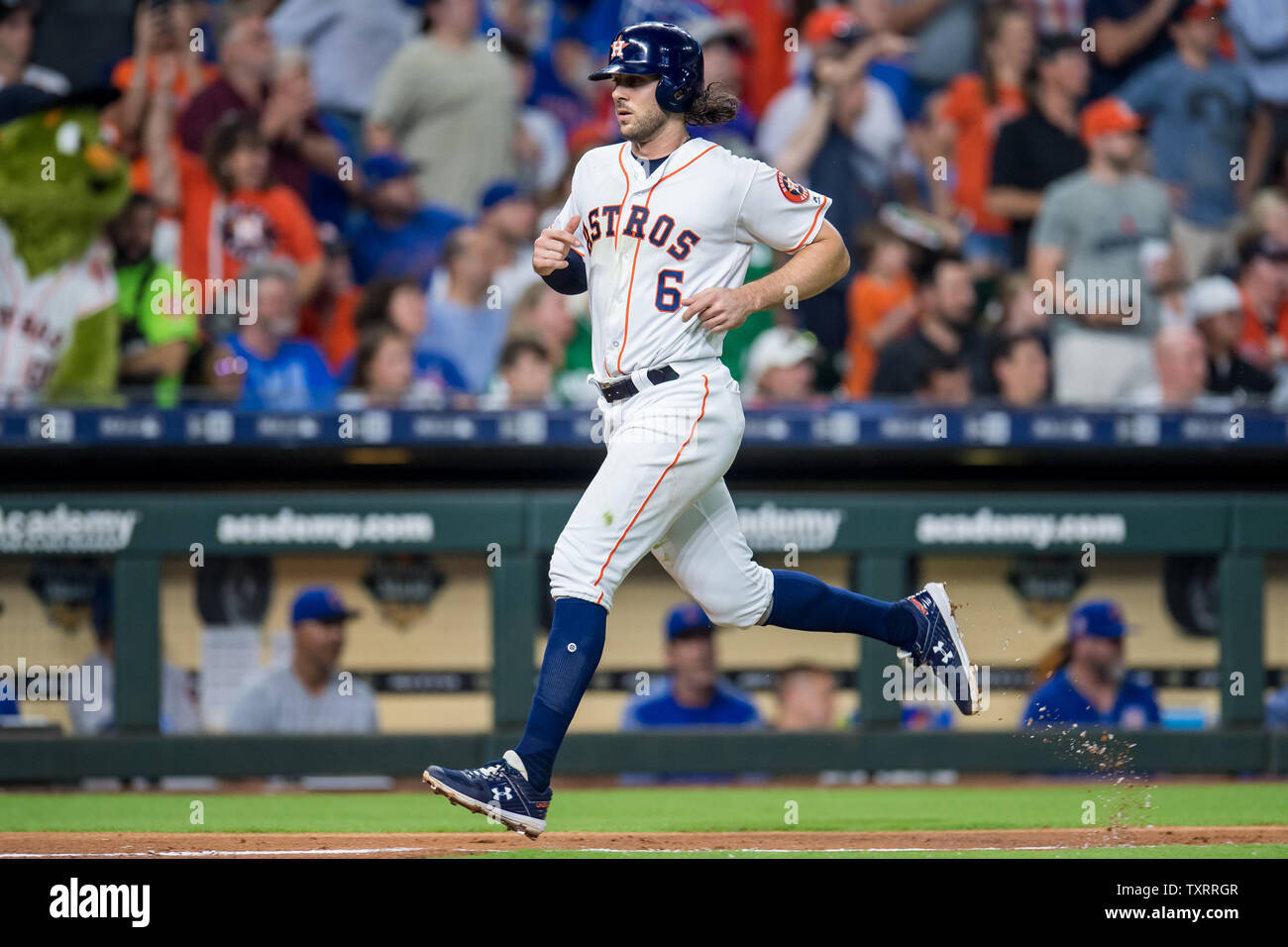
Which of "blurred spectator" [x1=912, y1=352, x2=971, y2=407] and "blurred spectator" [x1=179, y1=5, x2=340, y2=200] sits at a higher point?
"blurred spectator" [x1=179, y1=5, x2=340, y2=200]

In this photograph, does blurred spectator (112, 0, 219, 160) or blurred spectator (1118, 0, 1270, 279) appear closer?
blurred spectator (112, 0, 219, 160)

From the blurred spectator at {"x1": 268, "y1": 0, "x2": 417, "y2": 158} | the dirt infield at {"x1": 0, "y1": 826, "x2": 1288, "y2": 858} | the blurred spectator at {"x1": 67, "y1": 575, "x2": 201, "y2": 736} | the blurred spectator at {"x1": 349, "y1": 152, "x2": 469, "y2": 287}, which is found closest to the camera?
the dirt infield at {"x1": 0, "y1": 826, "x2": 1288, "y2": 858}

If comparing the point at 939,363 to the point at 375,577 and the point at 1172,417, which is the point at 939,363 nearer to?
the point at 1172,417

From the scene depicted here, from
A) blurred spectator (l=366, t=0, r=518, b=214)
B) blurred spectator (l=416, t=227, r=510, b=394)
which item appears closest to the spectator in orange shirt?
blurred spectator (l=416, t=227, r=510, b=394)

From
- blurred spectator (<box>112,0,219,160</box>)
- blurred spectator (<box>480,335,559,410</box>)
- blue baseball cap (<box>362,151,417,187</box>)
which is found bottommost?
blurred spectator (<box>480,335,559,410</box>)

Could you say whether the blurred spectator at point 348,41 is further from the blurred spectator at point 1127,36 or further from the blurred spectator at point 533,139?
the blurred spectator at point 1127,36

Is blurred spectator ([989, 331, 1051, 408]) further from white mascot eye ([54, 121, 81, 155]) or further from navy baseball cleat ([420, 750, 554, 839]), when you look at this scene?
white mascot eye ([54, 121, 81, 155])

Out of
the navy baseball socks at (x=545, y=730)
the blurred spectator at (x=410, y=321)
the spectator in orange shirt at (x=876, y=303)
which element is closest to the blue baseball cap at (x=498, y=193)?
the blurred spectator at (x=410, y=321)
